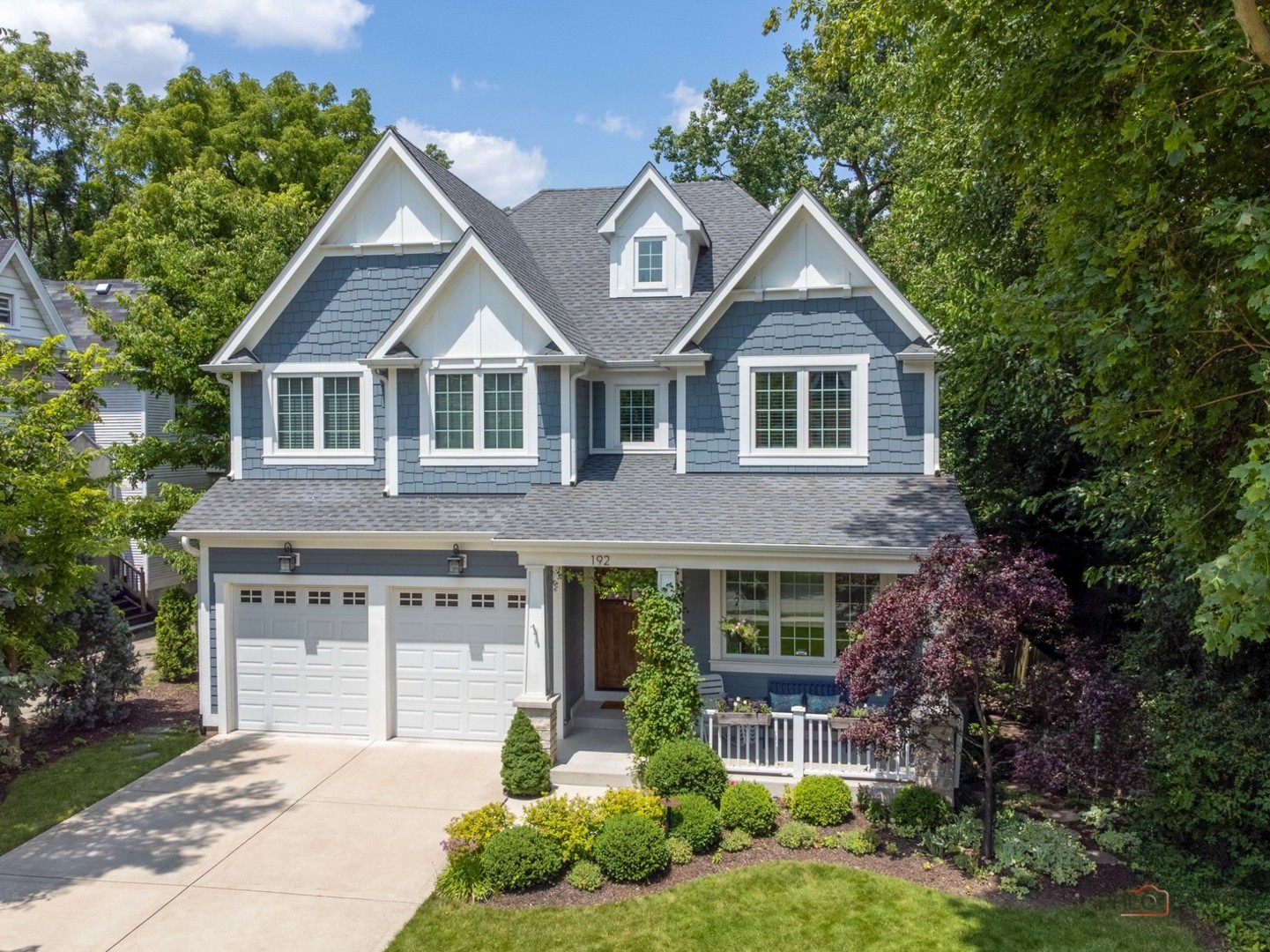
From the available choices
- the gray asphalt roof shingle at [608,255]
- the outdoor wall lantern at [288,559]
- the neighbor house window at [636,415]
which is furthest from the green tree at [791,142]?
the outdoor wall lantern at [288,559]

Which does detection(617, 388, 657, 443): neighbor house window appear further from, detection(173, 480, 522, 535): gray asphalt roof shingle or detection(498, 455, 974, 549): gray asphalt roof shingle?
detection(173, 480, 522, 535): gray asphalt roof shingle

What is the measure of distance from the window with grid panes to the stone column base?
5627 millimetres

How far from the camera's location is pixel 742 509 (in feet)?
41.0

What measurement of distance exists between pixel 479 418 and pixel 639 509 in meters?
3.23

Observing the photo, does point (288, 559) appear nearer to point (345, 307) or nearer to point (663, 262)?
point (345, 307)

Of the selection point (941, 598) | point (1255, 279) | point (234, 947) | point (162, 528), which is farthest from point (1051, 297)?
point (162, 528)

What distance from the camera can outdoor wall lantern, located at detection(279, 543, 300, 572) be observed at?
44.4ft

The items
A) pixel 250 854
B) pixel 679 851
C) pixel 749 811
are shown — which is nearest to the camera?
pixel 679 851

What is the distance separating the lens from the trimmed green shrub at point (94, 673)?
1398 cm

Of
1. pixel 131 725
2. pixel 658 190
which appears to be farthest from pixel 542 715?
pixel 658 190

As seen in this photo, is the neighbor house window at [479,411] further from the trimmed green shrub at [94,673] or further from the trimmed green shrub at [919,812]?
the trimmed green shrub at [919,812]

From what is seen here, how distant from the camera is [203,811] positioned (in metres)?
11.0

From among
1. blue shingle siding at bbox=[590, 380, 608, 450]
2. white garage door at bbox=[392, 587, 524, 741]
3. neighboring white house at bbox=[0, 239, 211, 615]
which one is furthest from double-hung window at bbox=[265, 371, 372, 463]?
neighboring white house at bbox=[0, 239, 211, 615]

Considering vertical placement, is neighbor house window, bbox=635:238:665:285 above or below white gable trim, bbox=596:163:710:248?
below
